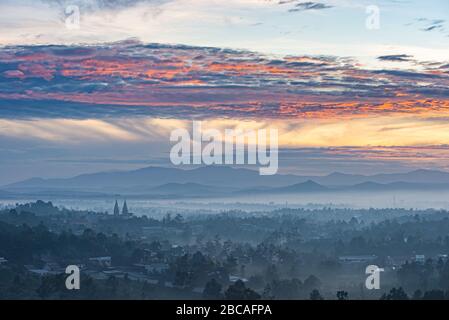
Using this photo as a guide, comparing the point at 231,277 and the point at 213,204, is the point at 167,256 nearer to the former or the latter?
the point at 231,277

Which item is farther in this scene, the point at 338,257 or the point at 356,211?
the point at 356,211

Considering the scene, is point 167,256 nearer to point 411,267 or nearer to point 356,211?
point 411,267

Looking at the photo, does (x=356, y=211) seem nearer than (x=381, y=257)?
No

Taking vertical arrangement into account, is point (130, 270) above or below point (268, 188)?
below

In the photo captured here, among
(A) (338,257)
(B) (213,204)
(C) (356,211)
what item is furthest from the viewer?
(B) (213,204)

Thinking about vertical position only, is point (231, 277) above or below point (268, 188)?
below
